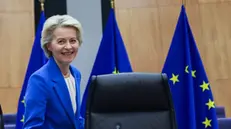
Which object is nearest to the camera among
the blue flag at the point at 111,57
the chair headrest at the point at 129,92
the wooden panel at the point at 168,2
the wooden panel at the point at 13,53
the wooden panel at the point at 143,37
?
the chair headrest at the point at 129,92

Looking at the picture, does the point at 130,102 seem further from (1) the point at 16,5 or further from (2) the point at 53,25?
(1) the point at 16,5

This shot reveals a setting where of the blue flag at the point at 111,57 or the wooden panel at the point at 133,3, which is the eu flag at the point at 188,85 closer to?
the blue flag at the point at 111,57

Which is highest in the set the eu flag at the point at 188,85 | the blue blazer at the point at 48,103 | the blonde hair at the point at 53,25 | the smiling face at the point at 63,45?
the blonde hair at the point at 53,25

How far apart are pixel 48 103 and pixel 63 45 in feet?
1.06

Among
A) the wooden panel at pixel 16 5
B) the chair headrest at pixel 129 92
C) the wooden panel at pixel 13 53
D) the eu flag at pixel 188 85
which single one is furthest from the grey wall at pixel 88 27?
the chair headrest at pixel 129 92

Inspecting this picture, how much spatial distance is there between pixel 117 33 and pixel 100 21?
6.28 ft

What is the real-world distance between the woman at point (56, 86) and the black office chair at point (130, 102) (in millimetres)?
116

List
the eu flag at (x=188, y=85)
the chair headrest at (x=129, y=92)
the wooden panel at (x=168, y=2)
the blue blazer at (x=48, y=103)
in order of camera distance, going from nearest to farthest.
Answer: the blue blazer at (x=48, y=103) < the chair headrest at (x=129, y=92) < the eu flag at (x=188, y=85) < the wooden panel at (x=168, y=2)

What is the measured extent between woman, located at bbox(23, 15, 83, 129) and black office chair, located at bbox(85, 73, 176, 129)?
0.12m

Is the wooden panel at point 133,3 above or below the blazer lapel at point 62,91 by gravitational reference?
above

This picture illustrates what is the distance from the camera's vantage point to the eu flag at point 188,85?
139 inches

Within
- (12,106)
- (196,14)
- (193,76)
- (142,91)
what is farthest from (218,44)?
(142,91)

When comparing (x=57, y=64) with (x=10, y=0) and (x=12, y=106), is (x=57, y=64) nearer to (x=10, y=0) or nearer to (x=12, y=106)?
(x=12, y=106)

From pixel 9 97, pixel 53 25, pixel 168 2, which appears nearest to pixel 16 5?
pixel 9 97
